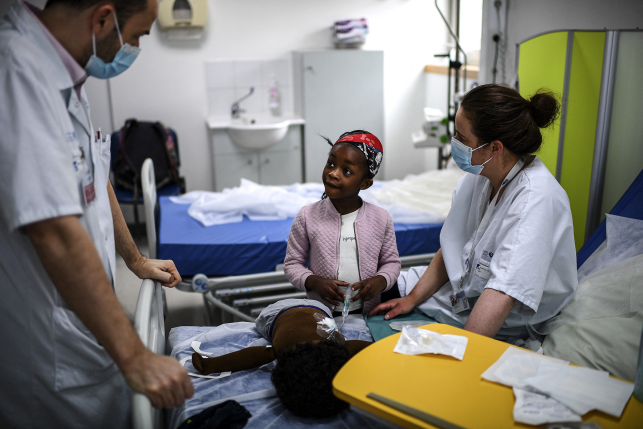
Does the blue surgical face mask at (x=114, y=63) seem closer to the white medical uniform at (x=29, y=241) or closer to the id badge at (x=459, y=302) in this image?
the white medical uniform at (x=29, y=241)

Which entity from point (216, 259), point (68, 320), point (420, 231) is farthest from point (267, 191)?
point (68, 320)

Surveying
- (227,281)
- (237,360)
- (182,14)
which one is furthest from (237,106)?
(237,360)

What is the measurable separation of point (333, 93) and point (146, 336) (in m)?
3.98

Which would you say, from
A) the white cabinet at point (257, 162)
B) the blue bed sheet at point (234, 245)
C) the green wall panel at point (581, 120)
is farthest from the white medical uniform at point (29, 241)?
the white cabinet at point (257, 162)

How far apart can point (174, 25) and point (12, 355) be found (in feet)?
13.2

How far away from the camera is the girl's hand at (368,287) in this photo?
1.64m

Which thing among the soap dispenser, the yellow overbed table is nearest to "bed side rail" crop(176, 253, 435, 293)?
the yellow overbed table

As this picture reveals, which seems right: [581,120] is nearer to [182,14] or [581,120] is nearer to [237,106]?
[237,106]

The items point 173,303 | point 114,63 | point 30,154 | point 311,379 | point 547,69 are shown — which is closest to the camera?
point 30,154

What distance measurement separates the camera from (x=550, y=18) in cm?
248

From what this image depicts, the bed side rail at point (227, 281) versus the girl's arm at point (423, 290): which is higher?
the girl's arm at point (423, 290)

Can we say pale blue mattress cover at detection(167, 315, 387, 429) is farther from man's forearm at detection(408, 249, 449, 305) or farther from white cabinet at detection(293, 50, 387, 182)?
white cabinet at detection(293, 50, 387, 182)

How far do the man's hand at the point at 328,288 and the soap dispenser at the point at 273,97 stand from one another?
3591 mm

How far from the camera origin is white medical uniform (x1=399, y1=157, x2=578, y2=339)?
140 cm
